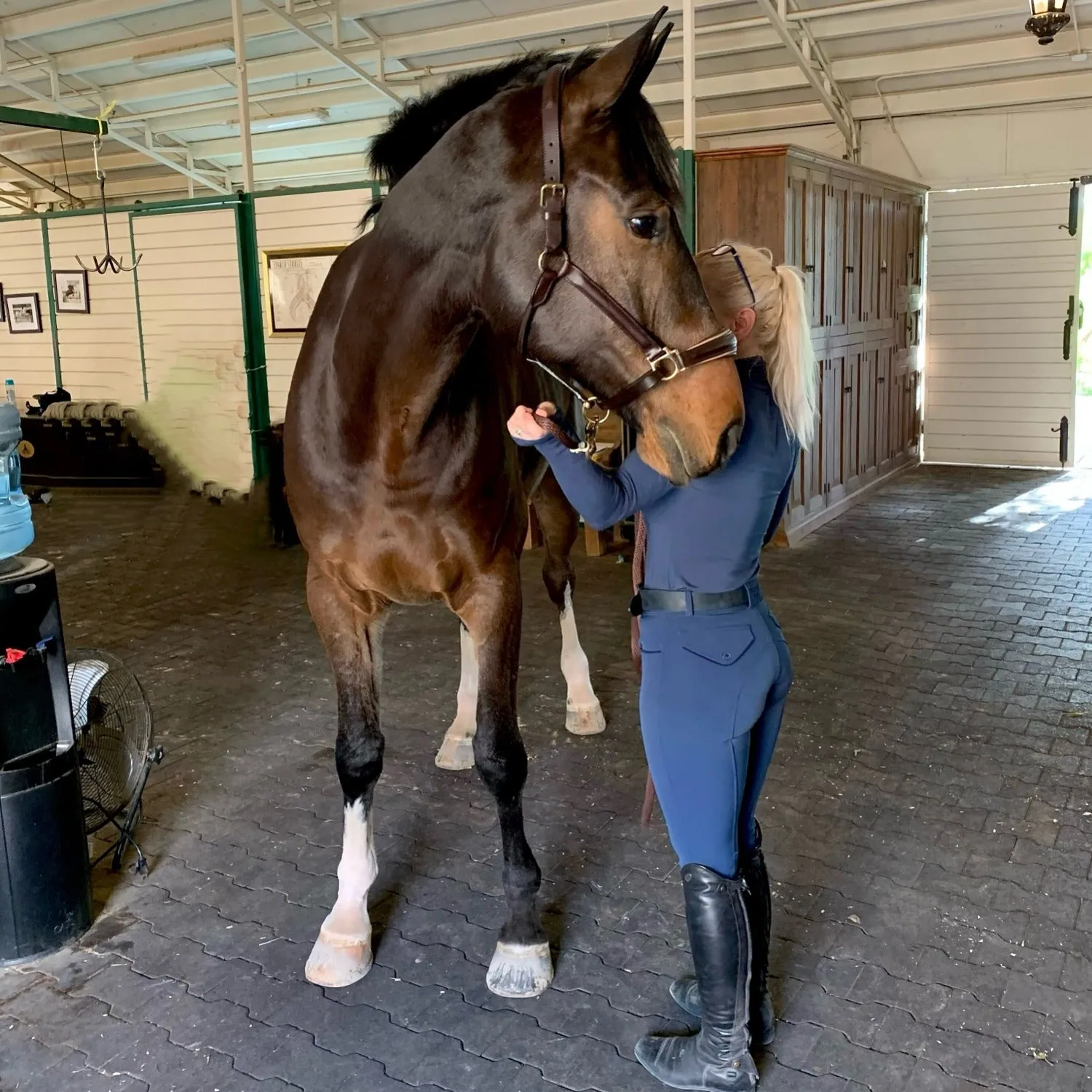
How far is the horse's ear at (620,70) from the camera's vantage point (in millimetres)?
Answer: 1438

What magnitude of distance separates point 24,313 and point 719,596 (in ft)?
22.1

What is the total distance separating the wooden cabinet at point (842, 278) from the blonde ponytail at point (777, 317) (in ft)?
14.8

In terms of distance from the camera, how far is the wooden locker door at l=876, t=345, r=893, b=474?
8.21 m

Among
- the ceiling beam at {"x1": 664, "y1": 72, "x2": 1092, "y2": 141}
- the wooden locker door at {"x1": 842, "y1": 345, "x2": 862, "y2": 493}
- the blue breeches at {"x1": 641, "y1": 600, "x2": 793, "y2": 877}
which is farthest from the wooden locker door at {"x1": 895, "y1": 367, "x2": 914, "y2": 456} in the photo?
the blue breeches at {"x1": 641, "y1": 600, "x2": 793, "y2": 877}

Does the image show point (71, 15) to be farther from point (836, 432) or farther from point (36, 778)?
point (36, 778)

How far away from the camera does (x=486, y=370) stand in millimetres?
2223

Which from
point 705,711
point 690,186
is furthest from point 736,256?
point 690,186

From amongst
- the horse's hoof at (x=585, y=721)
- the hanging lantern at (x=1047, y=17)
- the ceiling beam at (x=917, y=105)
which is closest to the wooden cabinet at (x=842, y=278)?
the ceiling beam at (x=917, y=105)

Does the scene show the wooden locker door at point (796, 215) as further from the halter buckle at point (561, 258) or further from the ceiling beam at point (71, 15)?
the ceiling beam at point (71, 15)

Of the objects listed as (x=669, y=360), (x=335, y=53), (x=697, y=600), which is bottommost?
(x=697, y=600)

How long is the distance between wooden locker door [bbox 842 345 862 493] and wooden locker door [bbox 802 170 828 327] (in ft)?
2.55

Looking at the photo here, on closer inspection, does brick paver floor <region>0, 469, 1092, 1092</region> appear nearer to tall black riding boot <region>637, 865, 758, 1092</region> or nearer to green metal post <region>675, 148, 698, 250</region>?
tall black riding boot <region>637, 865, 758, 1092</region>

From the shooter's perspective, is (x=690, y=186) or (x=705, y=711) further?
(x=690, y=186)

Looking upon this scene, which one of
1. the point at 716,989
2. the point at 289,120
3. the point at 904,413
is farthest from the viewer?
the point at 289,120
